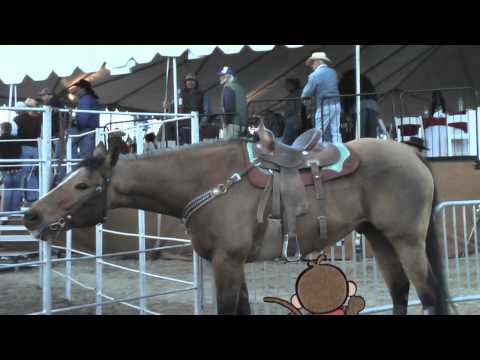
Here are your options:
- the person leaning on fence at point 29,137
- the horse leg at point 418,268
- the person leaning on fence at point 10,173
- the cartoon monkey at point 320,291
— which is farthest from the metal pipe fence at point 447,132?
the person leaning on fence at point 10,173

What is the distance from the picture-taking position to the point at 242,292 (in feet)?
12.7

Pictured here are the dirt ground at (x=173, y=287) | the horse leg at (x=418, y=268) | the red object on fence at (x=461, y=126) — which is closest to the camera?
the horse leg at (x=418, y=268)

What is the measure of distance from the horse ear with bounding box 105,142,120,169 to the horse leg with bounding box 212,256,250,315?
0.94 meters

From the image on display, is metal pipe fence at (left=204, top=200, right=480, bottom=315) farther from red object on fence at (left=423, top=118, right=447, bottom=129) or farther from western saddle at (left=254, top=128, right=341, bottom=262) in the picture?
red object on fence at (left=423, top=118, right=447, bottom=129)

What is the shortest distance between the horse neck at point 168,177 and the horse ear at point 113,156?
8cm

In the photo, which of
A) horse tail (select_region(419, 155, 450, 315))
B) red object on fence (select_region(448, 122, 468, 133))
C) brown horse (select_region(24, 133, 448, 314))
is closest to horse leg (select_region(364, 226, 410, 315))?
brown horse (select_region(24, 133, 448, 314))

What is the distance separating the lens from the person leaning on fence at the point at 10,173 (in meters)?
8.92

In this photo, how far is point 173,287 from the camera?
23.0ft

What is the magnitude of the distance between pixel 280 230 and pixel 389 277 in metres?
1.19

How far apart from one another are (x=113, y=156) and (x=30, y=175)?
6072 millimetres

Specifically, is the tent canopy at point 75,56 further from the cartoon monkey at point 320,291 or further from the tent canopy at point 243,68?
the cartoon monkey at point 320,291

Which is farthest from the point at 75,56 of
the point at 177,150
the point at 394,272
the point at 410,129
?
the point at 394,272

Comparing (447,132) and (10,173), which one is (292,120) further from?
(10,173)

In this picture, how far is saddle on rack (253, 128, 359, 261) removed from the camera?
12.1ft
